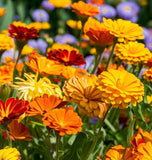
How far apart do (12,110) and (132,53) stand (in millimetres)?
287

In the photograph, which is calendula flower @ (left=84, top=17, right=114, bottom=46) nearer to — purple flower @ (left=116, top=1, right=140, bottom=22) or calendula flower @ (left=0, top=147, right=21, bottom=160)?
calendula flower @ (left=0, top=147, right=21, bottom=160)

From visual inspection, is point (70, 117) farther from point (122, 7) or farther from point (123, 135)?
point (122, 7)

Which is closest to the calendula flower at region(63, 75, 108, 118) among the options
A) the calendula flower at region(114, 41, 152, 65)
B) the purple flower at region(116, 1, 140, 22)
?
the calendula flower at region(114, 41, 152, 65)

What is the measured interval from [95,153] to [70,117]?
0.67 feet

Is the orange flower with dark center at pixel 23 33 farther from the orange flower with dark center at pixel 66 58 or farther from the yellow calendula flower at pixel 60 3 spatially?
the yellow calendula flower at pixel 60 3

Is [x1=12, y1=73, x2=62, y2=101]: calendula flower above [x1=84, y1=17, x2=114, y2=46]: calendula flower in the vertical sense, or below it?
below

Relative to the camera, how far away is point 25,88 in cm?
54

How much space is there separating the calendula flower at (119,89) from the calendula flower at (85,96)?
4 cm

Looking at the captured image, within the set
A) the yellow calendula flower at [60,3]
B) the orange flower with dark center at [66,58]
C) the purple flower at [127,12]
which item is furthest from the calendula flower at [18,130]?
the purple flower at [127,12]

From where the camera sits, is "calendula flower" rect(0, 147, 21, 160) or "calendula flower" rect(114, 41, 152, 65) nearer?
"calendula flower" rect(0, 147, 21, 160)

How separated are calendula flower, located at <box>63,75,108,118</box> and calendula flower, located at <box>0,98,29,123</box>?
0.08 m

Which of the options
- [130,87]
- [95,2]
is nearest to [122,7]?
[95,2]

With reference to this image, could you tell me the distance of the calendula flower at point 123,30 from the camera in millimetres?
583

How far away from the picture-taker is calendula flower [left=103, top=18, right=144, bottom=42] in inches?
23.0
